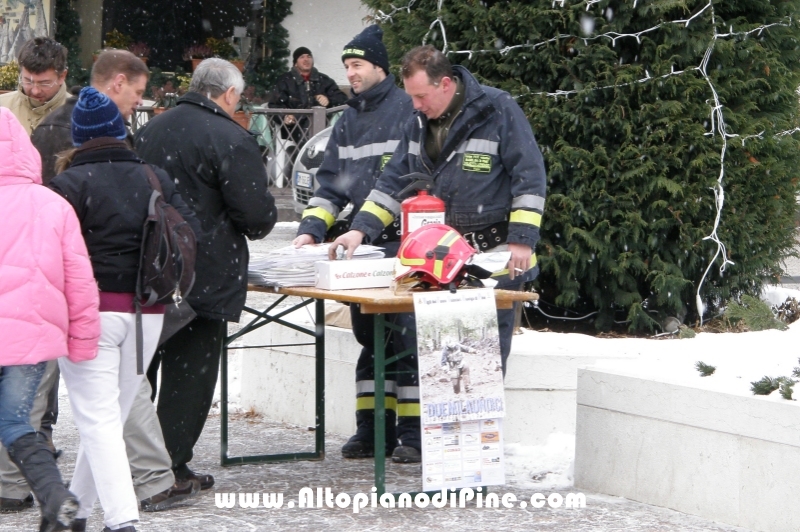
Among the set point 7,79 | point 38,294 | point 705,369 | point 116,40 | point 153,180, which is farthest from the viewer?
point 116,40

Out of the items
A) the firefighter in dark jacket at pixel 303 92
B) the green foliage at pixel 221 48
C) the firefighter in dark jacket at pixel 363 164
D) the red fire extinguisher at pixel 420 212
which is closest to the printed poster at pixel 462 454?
the red fire extinguisher at pixel 420 212

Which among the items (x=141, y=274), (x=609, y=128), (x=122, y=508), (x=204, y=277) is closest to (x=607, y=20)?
(x=609, y=128)

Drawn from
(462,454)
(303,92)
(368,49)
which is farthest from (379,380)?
(303,92)

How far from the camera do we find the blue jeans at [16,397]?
3.97 meters

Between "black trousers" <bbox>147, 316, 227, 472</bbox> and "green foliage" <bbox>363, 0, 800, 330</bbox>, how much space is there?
6.98 feet

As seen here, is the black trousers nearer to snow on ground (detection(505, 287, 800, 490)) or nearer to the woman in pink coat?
the woman in pink coat

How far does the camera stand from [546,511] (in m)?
4.64

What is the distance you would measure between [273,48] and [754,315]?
1258 cm

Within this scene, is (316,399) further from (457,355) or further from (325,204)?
(457,355)

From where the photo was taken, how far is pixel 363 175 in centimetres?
562

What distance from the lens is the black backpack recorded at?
4.06 m

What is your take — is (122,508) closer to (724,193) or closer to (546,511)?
(546,511)

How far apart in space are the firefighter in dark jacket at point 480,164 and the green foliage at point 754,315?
1.40 metres

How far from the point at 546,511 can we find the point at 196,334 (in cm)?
156
